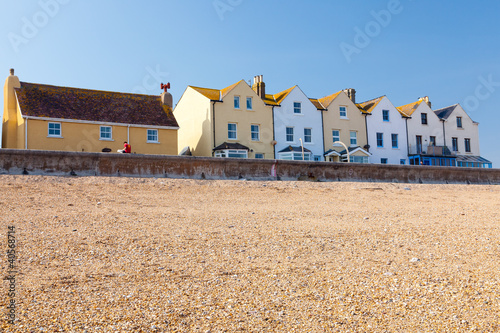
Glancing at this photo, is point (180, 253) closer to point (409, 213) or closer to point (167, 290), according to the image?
point (167, 290)

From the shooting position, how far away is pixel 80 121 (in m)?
31.7

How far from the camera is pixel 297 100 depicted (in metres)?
41.8

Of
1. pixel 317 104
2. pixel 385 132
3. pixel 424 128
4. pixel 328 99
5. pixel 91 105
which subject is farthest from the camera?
pixel 424 128

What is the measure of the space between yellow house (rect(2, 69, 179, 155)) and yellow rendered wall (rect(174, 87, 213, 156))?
3.19 metres

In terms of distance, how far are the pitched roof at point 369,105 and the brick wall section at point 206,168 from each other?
2396 cm

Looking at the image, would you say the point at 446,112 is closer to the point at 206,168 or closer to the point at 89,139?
the point at 89,139

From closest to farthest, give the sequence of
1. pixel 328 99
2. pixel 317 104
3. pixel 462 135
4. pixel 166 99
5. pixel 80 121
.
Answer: pixel 80 121
pixel 166 99
pixel 317 104
pixel 328 99
pixel 462 135

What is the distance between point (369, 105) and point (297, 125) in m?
10.5

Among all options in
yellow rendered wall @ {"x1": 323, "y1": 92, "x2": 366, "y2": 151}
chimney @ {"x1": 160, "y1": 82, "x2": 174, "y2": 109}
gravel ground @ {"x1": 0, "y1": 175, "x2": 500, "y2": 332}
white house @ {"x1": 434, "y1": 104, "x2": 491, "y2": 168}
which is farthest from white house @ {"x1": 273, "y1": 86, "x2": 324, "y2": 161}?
gravel ground @ {"x1": 0, "y1": 175, "x2": 500, "y2": 332}

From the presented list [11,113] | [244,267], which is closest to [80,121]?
[11,113]

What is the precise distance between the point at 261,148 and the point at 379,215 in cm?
2803

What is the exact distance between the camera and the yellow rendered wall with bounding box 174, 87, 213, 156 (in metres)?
37.8

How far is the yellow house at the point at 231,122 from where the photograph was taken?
3731 centimetres

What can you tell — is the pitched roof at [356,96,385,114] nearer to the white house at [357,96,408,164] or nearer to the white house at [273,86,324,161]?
the white house at [357,96,408,164]
